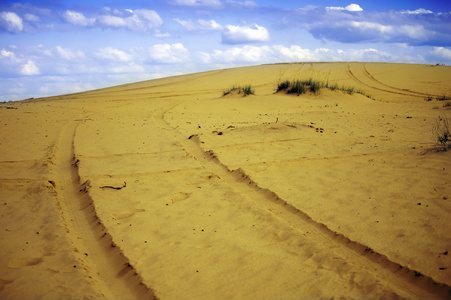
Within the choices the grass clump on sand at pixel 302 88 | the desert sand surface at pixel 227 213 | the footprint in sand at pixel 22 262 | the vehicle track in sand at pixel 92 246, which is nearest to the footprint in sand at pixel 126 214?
the desert sand surface at pixel 227 213

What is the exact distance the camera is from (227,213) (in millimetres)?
4539

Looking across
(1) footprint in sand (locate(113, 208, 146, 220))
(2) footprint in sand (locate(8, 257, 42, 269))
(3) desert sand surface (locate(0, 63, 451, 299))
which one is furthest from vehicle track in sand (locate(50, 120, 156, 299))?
(2) footprint in sand (locate(8, 257, 42, 269))

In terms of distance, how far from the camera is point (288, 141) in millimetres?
7891

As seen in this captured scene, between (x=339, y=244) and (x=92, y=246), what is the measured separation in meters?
2.63

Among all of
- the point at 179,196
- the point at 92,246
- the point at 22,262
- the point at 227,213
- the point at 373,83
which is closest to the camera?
the point at 22,262

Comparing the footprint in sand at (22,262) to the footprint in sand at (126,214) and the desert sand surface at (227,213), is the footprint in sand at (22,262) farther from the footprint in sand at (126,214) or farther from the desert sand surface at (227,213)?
the footprint in sand at (126,214)

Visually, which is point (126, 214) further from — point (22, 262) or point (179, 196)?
point (22, 262)

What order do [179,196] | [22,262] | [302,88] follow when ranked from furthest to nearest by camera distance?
1. [302,88]
2. [179,196]
3. [22,262]

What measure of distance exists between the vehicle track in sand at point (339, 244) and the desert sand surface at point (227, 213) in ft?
0.05

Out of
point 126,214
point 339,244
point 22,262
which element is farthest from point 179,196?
point 339,244

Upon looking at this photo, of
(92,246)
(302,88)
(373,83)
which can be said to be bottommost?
(92,246)

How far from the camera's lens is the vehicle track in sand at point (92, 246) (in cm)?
312

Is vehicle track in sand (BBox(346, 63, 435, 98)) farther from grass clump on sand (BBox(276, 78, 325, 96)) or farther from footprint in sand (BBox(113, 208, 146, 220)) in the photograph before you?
footprint in sand (BBox(113, 208, 146, 220))

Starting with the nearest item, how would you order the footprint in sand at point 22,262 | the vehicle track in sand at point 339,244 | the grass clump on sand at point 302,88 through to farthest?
the vehicle track in sand at point 339,244 → the footprint in sand at point 22,262 → the grass clump on sand at point 302,88
